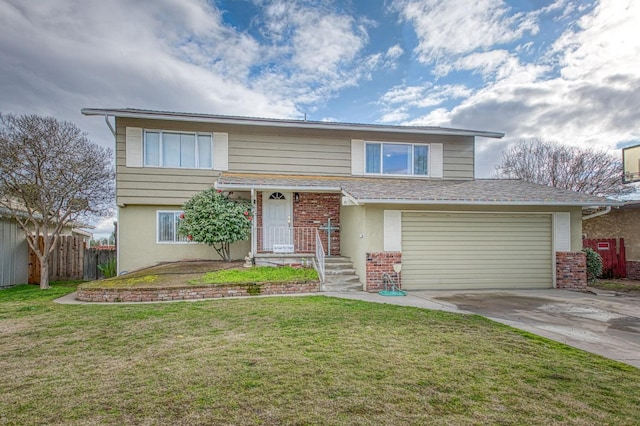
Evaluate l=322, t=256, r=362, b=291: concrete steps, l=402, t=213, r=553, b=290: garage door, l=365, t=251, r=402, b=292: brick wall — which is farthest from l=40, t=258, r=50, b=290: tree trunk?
l=402, t=213, r=553, b=290: garage door

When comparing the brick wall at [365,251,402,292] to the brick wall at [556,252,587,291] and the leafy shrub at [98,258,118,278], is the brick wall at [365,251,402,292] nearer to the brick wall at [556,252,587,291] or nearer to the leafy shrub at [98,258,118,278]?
the brick wall at [556,252,587,291]

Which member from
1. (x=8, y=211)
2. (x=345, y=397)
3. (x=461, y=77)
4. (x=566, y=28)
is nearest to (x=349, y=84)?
(x=461, y=77)

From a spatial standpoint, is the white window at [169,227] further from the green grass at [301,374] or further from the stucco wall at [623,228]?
the stucco wall at [623,228]

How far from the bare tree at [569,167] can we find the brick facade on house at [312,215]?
50.4 feet

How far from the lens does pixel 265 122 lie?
11.9 m

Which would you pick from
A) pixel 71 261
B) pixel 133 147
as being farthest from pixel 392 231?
pixel 71 261

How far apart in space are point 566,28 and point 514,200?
7157mm

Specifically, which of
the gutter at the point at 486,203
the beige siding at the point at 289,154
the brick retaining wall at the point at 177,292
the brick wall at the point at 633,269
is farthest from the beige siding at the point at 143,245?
the brick wall at the point at 633,269

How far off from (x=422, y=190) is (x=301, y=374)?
7919 millimetres

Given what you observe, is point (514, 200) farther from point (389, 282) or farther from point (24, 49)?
point (24, 49)

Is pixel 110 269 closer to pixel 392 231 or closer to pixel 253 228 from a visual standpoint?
pixel 253 228

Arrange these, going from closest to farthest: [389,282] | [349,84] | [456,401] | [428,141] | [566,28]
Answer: [456,401] < [389,282] < [566,28] < [428,141] < [349,84]

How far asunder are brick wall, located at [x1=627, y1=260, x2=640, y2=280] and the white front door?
13357 millimetres

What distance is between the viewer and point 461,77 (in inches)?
592
